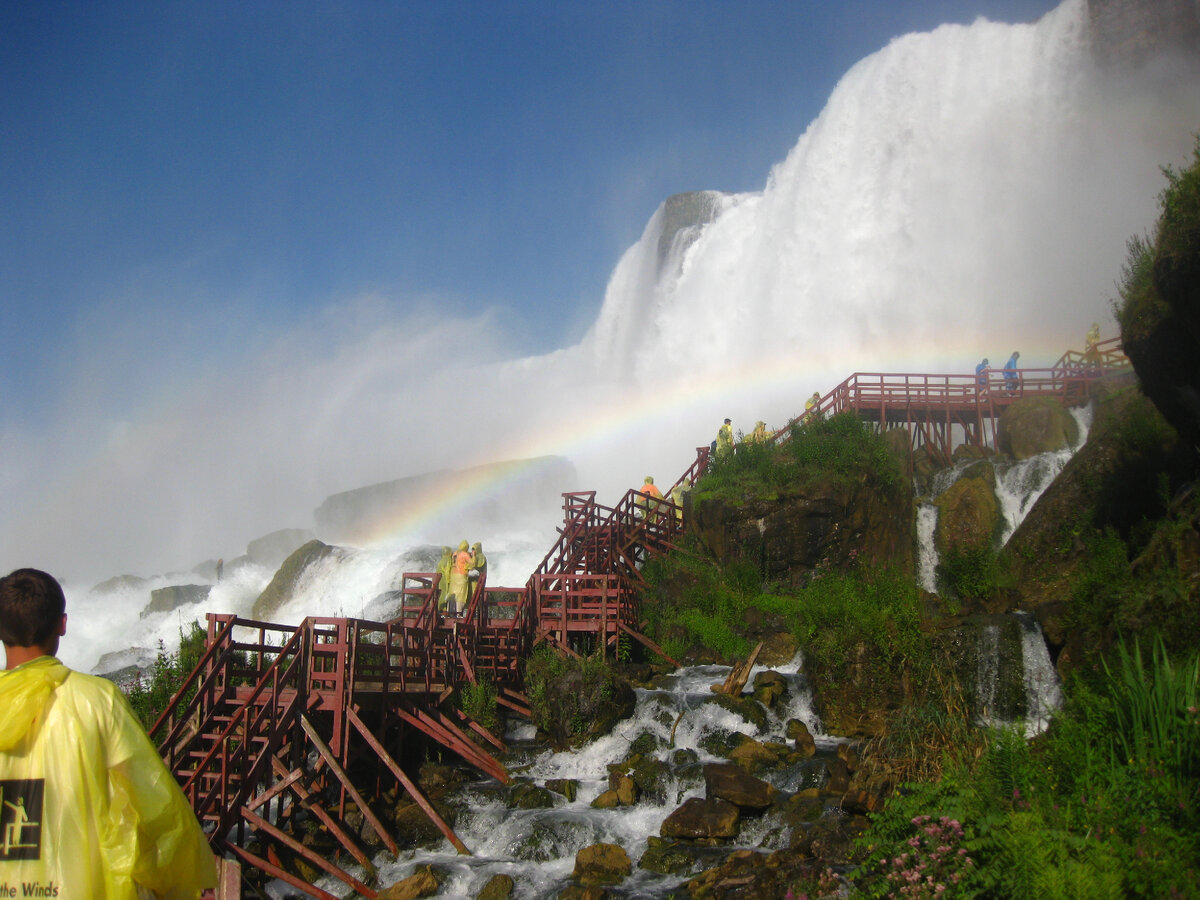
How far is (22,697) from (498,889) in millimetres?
9066

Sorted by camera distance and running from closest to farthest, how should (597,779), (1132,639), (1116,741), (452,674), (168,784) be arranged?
(168,784), (1116,741), (1132,639), (597,779), (452,674)

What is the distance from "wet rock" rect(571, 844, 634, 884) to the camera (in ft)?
36.2

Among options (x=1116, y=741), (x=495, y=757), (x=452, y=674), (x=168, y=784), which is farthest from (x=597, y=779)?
(x=168, y=784)

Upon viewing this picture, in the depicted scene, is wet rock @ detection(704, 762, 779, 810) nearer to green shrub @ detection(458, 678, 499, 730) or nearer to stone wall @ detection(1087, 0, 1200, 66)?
green shrub @ detection(458, 678, 499, 730)

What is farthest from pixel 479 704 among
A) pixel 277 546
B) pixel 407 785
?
→ pixel 277 546

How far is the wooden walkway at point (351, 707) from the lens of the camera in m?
10.9

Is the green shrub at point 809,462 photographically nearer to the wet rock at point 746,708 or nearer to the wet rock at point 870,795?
the wet rock at point 746,708

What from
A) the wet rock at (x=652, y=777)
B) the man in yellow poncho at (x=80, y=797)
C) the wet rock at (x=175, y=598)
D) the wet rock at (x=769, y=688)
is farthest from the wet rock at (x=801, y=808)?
the wet rock at (x=175, y=598)

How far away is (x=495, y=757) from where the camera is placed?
15.8 meters

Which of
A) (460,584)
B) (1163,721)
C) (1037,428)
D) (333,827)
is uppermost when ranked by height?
(1037,428)

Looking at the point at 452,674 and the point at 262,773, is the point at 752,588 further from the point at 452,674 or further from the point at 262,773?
the point at 262,773

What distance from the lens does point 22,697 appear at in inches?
116

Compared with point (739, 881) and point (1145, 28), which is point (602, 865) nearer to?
point (739, 881)

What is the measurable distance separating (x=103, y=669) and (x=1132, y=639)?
32.1 metres
